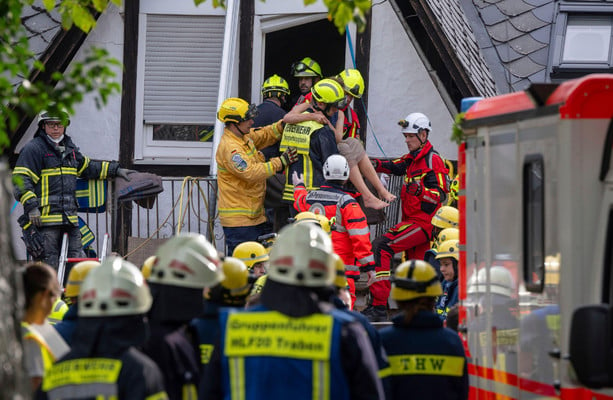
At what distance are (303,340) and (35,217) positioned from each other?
8398 mm

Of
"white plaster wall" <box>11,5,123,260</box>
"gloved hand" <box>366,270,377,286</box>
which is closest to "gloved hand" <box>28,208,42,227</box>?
"white plaster wall" <box>11,5,123,260</box>

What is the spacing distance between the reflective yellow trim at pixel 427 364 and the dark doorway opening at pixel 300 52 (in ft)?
39.7

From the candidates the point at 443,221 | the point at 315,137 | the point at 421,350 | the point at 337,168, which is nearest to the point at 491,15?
the point at 315,137

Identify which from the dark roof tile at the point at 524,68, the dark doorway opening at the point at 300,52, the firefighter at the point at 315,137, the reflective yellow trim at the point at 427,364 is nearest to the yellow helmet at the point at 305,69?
the firefighter at the point at 315,137

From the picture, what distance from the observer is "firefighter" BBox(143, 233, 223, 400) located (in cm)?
620

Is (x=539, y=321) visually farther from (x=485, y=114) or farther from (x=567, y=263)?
(x=485, y=114)

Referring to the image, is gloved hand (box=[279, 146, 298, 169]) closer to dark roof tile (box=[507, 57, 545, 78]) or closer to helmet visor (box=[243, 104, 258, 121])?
helmet visor (box=[243, 104, 258, 121])

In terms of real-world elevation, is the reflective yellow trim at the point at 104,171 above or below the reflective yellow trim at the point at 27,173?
above

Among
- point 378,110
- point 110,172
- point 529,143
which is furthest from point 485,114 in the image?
point 378,110

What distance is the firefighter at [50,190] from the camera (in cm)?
1359

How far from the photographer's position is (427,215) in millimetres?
13664

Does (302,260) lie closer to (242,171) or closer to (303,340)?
(303,340)

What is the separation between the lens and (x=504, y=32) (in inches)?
681

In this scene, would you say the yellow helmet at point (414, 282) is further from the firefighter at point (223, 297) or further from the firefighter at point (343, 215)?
the firefighter at point (343, 215)
